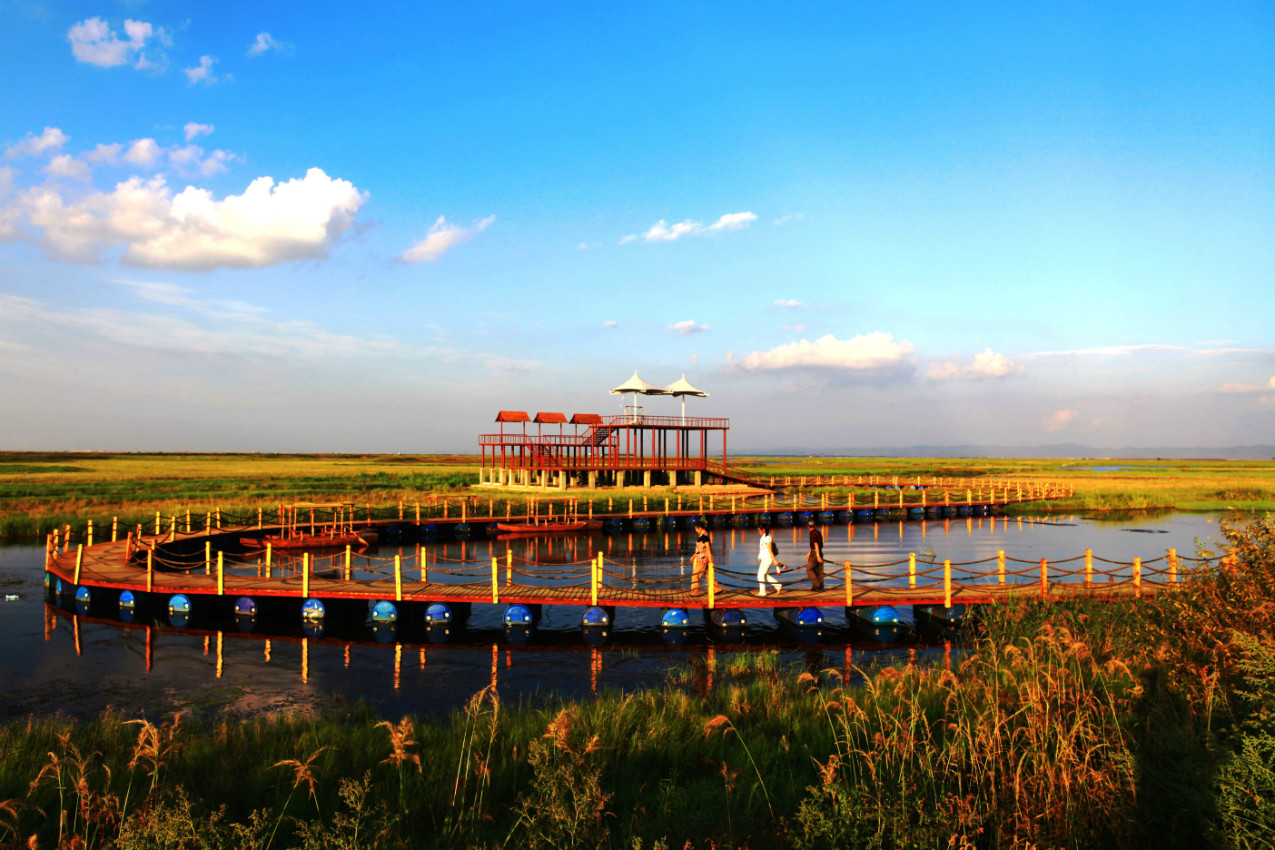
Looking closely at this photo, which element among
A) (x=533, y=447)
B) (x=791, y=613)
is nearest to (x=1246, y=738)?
(x=791, y=613)

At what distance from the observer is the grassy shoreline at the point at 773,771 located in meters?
4.88

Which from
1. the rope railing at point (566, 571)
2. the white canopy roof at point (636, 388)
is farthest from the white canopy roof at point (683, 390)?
the rope railing at point (566, 571)

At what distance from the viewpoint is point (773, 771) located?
Result: 7438 millimetres

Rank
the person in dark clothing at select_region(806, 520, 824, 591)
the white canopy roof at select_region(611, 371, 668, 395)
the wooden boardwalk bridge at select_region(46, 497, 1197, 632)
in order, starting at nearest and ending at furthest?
1. the wooden boardwalk bridge at select_region(46, 497, 1197, 632)
2. the person in dark clothing at select_region(806, 520, 824, 591)
3. the white canopy roof at select_region(611, 371, 668, 395)

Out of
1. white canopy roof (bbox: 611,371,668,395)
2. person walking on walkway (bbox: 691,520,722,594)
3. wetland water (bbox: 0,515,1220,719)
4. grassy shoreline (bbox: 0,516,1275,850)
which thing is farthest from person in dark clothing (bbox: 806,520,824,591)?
white canopy roof (bbox: 611,371,668,395)

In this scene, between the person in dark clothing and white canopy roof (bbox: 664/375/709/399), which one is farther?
white canopy roof (bbox: 664/375/709/399)

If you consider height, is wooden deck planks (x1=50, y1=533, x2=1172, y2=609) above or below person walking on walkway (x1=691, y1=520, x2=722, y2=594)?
below

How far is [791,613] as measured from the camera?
18.8 m

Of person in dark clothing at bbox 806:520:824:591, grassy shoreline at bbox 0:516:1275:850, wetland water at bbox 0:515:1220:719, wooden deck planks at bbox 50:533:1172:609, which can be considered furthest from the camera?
person in dark clothing at bbox 806:520:824:591

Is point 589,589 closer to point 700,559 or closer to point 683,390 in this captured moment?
point 700,559

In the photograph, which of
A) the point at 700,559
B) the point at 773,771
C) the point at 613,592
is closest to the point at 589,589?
the point at 613,592

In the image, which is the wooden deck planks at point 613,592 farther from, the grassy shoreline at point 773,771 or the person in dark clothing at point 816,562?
Result: the grassy shoreline at point 773,771

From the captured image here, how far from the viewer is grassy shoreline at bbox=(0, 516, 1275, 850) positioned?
488 centimetres

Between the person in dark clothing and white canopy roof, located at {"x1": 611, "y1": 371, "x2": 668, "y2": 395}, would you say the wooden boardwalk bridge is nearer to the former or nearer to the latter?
the person in dark clothing
